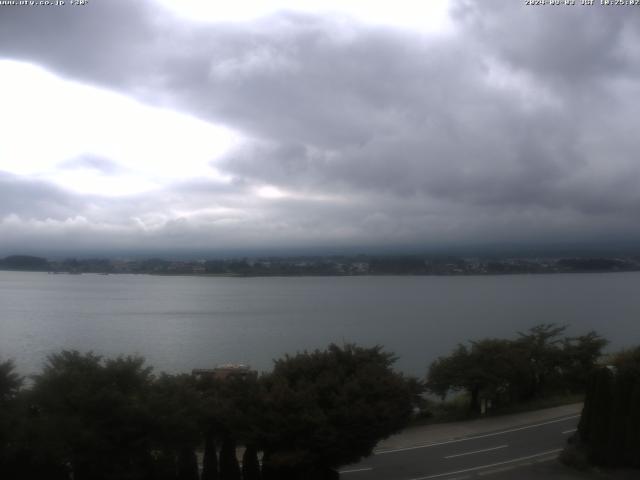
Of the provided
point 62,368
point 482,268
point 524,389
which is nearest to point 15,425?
point 62,368

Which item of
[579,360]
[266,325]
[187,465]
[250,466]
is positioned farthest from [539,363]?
[266,325]

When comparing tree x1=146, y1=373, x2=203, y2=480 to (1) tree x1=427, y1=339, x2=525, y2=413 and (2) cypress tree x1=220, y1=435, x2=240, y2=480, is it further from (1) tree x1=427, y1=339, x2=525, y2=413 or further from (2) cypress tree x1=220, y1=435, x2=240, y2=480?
(1) tree x1=427, y1=339, x2=525, y2=413

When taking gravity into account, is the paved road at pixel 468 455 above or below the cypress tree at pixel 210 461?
below

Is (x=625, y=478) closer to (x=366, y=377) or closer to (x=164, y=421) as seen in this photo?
(x=366, y=377)

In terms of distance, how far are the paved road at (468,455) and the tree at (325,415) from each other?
261cm

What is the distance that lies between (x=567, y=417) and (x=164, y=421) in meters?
16.6

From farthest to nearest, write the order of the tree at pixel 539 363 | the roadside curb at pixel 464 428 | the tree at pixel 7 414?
1. the tree at pixel 539 363
2. the roadside curb at pixel 464 428
3. the tree at pixel 7 414

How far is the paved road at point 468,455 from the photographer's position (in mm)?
17828

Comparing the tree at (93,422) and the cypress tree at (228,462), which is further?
the cypress tree at (228,462)

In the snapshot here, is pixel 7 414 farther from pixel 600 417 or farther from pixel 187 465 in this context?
pixel 600 417

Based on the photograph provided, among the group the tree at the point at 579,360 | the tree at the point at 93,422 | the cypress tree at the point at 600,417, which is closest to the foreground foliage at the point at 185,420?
the tree at the point at 93,422

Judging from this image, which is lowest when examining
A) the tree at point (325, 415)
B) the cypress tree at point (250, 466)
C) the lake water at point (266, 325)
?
the lake water at point (266, 325)

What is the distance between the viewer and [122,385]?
14.5 metres

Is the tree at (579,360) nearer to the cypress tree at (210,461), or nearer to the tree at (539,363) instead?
the tree at (539,363)
